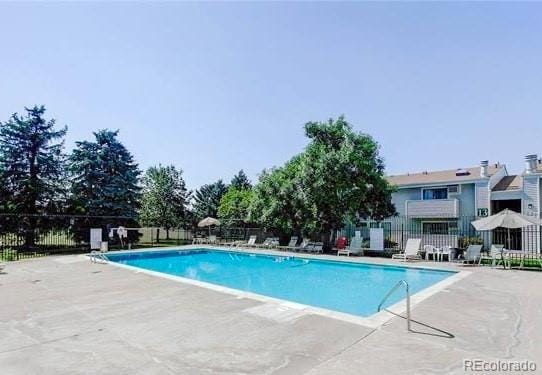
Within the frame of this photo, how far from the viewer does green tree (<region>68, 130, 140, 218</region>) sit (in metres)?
Result: 22.9

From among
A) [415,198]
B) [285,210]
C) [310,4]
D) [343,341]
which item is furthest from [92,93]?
[415,198]

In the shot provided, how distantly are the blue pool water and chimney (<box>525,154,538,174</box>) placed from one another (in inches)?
537

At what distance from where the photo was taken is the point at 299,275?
1373 cm

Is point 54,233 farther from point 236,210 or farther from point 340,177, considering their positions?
point 340,177

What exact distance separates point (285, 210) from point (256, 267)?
5361 millimetres

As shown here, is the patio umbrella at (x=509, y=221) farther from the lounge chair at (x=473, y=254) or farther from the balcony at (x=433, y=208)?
the balcony at (x=433, y=208)

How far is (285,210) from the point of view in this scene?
68.0 ft

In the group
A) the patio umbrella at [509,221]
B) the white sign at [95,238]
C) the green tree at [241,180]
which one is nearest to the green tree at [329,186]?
the patio umbrella at [509,221]

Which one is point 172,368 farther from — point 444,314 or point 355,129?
point 355,129

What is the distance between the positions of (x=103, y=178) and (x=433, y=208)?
23.4 m

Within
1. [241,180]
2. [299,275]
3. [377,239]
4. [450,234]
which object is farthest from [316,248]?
[241,180]

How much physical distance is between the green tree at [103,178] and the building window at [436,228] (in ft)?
70.6

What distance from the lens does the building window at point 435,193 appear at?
976 inches

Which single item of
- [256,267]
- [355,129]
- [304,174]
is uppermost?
[355,129]
